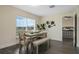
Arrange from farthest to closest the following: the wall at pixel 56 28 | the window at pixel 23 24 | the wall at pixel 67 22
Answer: the wall at pixel 67 22, the wall at pixel 56 28, the window at pixel 23 24

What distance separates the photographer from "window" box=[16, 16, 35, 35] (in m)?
5.33

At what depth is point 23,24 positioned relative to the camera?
582 cm

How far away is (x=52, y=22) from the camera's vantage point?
724 cm

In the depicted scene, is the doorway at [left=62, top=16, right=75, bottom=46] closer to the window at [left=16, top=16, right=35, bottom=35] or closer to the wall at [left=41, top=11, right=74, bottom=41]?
the wall at [left=41, top=11, right=74, bottom=41]

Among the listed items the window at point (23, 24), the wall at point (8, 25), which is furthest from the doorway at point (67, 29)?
the wall at point (8, 25)

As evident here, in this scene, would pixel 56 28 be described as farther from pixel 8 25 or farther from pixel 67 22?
pixel 8 25

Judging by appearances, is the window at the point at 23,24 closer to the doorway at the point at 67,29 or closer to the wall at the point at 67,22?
the doorway at the point at 67,29

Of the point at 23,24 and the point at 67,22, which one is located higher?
the point at 67,22

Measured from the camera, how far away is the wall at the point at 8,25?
4.17 meters

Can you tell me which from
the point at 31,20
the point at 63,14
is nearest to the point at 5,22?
the point at 31,20

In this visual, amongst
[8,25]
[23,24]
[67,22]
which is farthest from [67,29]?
[8,25]

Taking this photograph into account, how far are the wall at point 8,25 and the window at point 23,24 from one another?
0.35m

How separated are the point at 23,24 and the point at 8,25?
1398 millimetres
